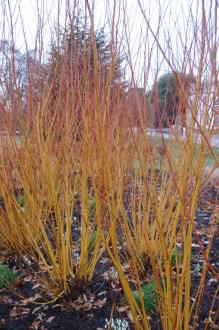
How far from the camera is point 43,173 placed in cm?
215

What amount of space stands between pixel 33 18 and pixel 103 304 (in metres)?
1.96

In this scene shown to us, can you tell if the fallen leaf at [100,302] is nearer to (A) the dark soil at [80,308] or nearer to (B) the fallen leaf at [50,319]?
(A) the dark soil at [80,308]

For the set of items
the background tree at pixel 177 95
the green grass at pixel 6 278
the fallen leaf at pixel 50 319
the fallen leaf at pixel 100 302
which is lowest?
the fallen leaf at pixel 50 319

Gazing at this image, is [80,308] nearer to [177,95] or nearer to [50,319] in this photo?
[50,319]

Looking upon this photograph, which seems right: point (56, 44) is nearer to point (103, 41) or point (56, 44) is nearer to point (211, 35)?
point (103, 41)

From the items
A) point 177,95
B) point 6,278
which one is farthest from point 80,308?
point 177,95

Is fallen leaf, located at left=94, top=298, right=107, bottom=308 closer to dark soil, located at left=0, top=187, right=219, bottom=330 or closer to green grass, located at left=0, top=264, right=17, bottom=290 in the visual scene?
dark soil, located at left=0, top=187, right=219, bottom=330

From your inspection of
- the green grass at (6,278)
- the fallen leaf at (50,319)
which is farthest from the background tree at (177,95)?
the green grass at (6,278)

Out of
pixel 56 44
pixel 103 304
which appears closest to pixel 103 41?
pixel 56 44

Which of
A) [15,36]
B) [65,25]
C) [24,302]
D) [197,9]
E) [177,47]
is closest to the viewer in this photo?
[197,9]

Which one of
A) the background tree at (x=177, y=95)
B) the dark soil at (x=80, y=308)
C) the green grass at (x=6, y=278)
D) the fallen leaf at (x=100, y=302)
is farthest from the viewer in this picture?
the green grass at (x=6, y=278)

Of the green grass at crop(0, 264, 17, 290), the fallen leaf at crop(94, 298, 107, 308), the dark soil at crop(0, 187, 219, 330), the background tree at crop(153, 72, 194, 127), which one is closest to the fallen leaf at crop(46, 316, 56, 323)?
the dark soil at crop(0, 187, 219, 330)

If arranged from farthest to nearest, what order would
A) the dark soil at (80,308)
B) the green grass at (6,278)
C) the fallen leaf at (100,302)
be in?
the green grass at (6,278), the fallen leaf at (100,302), the dark soil at (80,308)

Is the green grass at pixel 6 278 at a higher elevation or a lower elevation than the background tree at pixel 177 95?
lower
